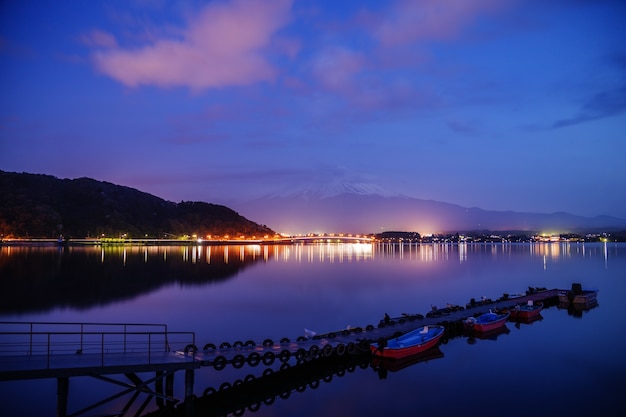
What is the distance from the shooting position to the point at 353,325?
31719mm

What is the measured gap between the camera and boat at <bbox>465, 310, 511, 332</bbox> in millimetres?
27344

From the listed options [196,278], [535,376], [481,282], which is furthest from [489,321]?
[196,278]

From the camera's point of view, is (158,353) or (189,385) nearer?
(189,385)

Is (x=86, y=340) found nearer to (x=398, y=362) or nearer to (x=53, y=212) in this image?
(x=398, y=362)

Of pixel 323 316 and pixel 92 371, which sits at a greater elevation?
pixel 92 371

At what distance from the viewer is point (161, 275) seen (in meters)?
61.0

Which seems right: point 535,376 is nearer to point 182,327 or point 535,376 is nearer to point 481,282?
point 182,327

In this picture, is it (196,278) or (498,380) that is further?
(196,278)

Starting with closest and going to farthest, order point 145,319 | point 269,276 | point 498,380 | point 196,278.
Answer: point 498,380 → point 145,319 → point 196,278 → point 269,276

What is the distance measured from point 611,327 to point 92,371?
31.6 metres

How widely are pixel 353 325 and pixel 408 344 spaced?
10129 mm

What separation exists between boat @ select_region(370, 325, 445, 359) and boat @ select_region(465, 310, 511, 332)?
4.02 metres

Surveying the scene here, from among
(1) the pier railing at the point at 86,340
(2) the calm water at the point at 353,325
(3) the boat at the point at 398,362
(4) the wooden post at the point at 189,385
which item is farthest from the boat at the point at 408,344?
(4) the wooden post at the point at 189,385

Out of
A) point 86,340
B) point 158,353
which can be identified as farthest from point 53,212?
point 158,353
